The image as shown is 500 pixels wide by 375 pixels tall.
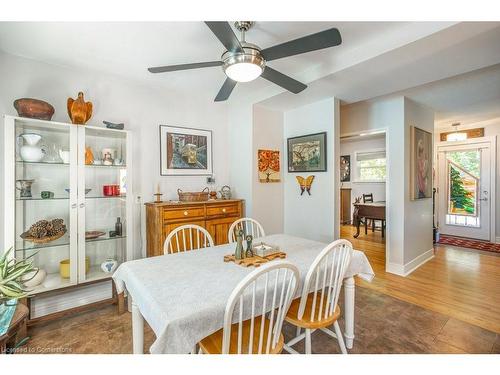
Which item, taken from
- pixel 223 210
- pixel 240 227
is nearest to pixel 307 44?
pixel 240 227

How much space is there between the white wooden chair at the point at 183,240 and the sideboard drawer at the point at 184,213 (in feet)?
0.55

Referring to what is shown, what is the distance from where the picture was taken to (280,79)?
6.40ft

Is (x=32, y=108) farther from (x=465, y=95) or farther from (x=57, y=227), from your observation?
(x=465, y=95)

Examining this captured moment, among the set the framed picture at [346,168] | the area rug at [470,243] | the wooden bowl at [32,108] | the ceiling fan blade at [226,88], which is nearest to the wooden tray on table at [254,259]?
the ceiling fan blade at [226,88]

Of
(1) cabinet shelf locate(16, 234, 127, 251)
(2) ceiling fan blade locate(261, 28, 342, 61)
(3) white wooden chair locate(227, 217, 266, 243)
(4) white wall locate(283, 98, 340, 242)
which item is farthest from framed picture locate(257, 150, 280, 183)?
(1) cabinet shelf locate(16, 234, 127, 251)

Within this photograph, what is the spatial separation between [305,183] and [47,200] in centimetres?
288

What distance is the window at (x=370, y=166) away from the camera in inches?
245

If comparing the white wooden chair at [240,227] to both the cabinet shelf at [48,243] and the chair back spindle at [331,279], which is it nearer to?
the chair back spindle at [331,279]

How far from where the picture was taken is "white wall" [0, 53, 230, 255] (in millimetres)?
2301

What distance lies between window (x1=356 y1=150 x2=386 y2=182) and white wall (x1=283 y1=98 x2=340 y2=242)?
3602mm

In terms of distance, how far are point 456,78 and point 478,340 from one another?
2.67m
